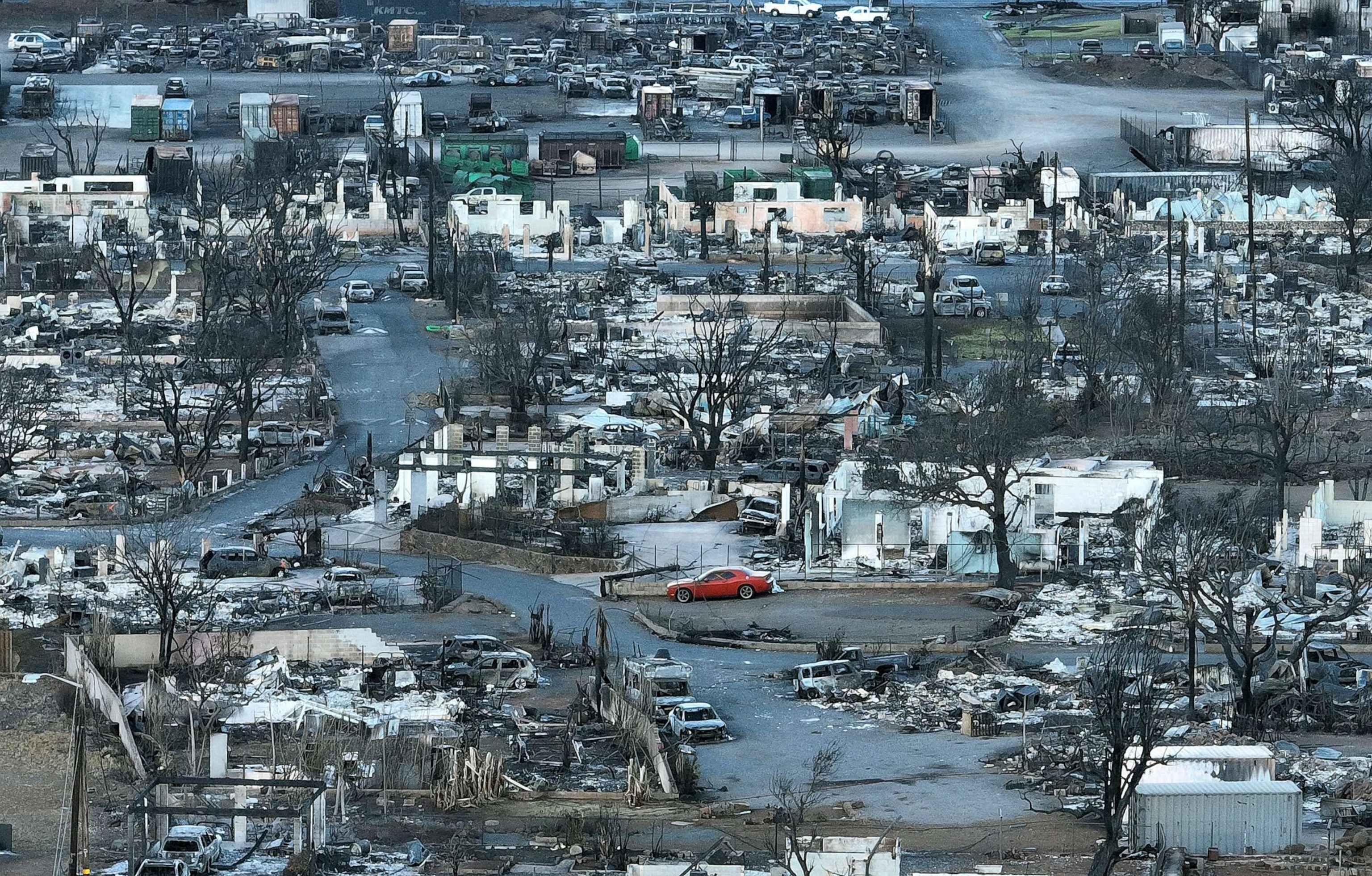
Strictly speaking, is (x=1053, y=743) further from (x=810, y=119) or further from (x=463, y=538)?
(x=810, y=119)

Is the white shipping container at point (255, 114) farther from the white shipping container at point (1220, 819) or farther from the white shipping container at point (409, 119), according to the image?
the white shipping container at point (1220, 819)

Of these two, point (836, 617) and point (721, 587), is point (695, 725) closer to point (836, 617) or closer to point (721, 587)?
point (836, 617)

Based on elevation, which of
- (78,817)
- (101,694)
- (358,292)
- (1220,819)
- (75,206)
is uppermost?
(78,817)

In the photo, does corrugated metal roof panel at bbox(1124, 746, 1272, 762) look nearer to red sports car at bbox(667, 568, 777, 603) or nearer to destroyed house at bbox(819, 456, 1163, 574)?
red sports car at bbox(667, 568, 777, 603)

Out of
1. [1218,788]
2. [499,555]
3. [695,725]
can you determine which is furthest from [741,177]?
[1218,788]

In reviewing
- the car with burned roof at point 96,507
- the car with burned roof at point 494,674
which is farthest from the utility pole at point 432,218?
the car with burned roof at point 494,674

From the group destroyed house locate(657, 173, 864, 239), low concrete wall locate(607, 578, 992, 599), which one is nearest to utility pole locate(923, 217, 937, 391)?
destroyed house locate(657, 173, 864, 239)

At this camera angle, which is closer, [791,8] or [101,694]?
[101,694]
